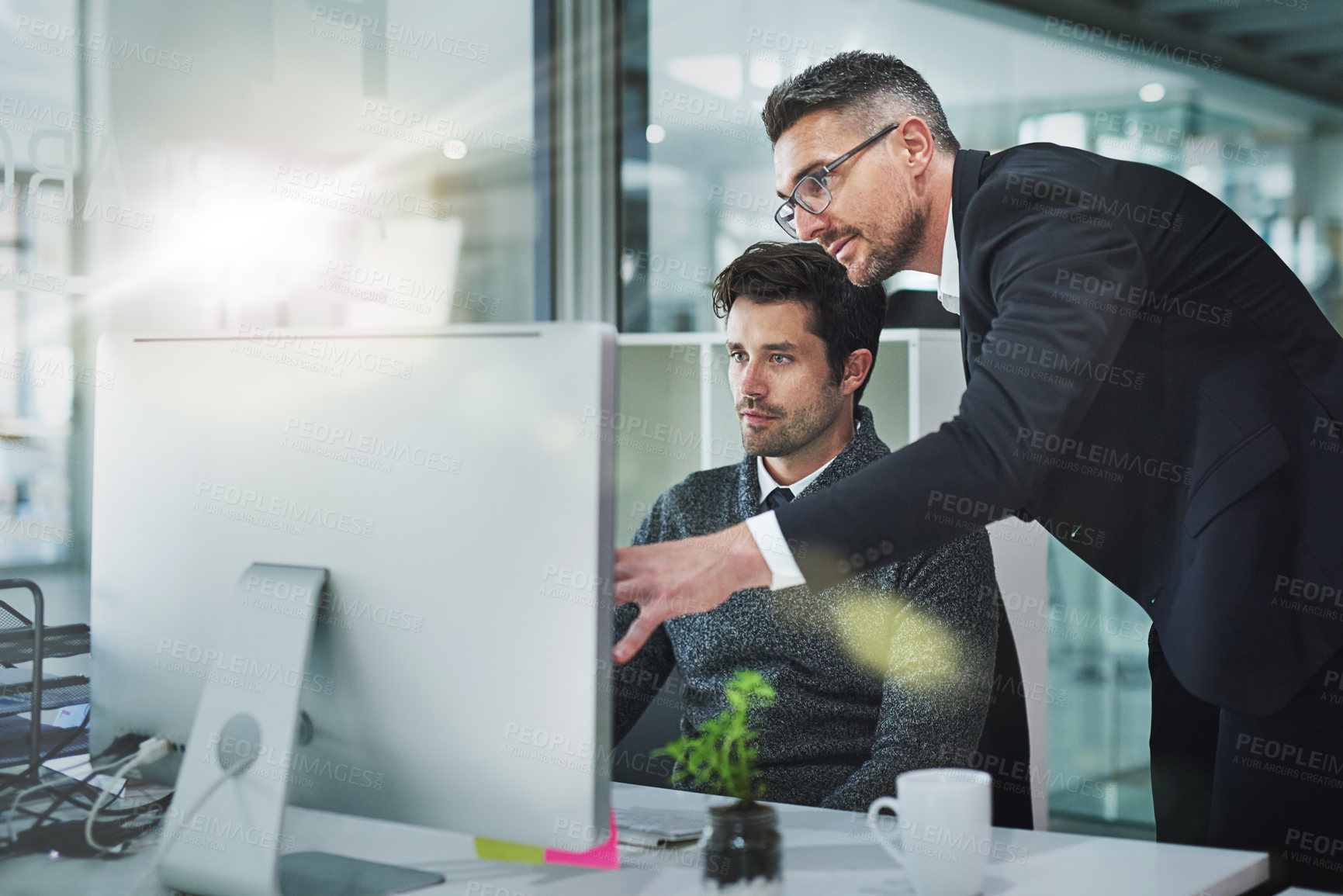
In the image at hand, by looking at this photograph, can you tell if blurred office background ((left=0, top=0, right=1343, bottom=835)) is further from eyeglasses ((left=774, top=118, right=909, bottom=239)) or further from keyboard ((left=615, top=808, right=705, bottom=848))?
keyboard ((left=615, top=808, right=705, bottom=848))

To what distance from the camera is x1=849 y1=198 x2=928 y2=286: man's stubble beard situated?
164 centimetres

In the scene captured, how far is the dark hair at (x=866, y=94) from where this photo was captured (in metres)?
1.62

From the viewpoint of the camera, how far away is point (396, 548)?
0.89 meters

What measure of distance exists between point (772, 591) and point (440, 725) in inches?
35.7

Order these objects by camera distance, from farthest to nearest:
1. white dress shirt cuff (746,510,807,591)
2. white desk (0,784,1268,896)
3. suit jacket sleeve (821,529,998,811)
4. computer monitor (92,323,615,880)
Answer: suit jacket sleeve (821,529,998,811) < white dress shirt cuff (746,510,807,591) < white desk (0,784,1268,896) < computer monitor (92,323,615,880)

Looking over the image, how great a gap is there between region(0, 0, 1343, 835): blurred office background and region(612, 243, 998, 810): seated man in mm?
368

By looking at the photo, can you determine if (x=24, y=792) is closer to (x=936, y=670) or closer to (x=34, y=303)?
(x=936, y=670)

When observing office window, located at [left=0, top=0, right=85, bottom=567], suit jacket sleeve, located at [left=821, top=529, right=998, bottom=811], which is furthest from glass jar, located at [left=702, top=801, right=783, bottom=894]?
office window, located at [left=0, top=0, right=85, bottom=567]

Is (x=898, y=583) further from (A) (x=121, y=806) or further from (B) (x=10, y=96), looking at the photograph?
(B) (x=10, y=96)

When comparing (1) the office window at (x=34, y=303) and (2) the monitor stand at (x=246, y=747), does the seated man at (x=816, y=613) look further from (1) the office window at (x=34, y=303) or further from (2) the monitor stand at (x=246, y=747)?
(1) the office window at (x=34, y=303)

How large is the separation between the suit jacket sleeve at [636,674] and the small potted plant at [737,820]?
2.30 ft

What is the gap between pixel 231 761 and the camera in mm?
929

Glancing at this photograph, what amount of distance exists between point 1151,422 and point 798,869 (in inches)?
29.5

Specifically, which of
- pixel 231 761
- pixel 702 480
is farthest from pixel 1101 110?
pixel 231 761
